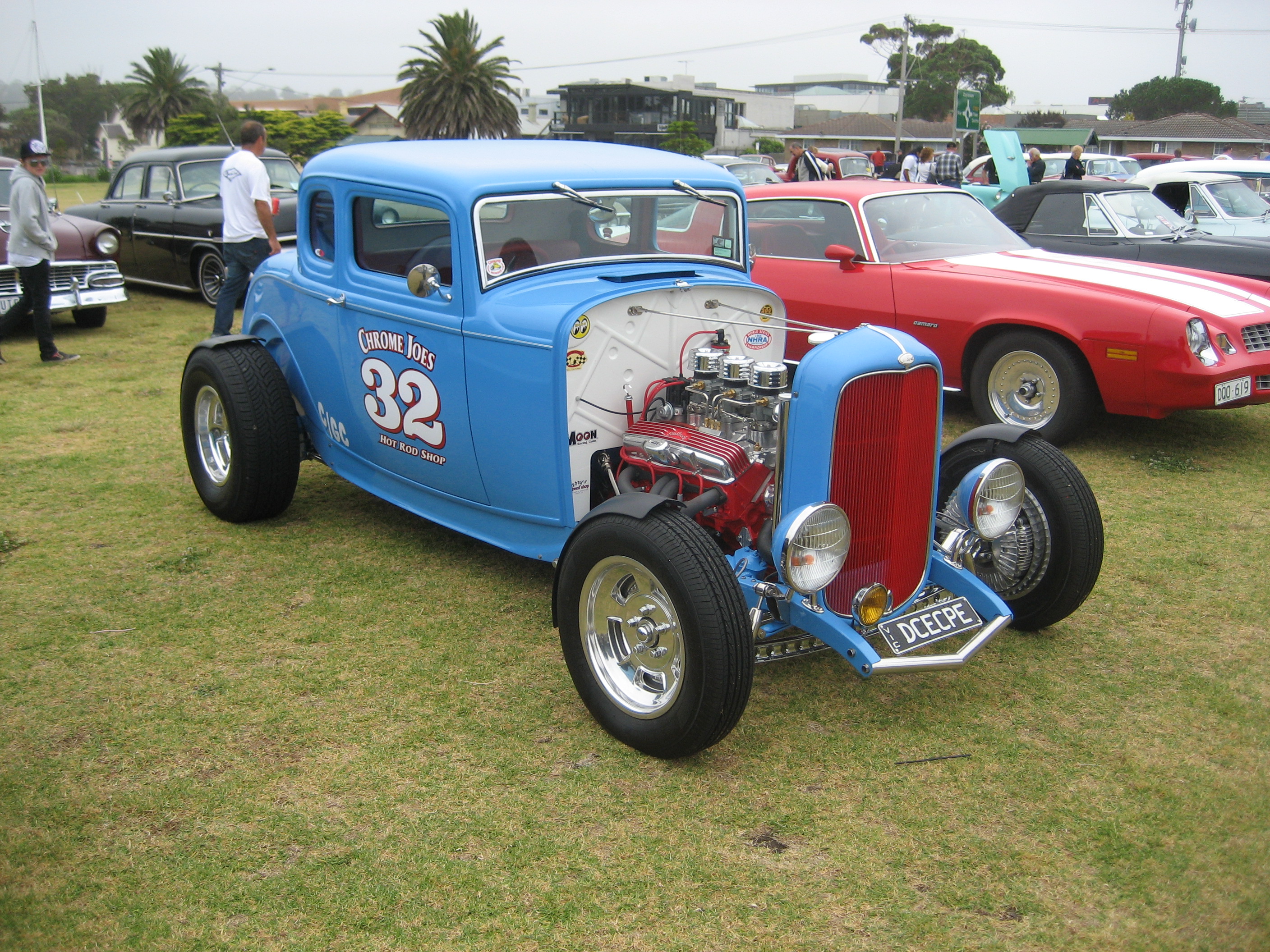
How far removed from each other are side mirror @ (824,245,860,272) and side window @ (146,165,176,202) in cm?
780

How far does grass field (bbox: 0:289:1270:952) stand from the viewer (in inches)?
99.3

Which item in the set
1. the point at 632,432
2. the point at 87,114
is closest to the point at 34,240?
the point at 632,432

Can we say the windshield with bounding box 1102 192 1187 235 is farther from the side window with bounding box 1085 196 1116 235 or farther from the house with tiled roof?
the house with tiled roof

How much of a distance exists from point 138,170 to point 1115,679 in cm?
1158

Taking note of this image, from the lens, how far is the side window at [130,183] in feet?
37.4

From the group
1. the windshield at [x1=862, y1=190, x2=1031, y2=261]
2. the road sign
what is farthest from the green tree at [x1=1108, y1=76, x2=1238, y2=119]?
the windshield at [x1=862, y1=190, x2=1031, y2=261]

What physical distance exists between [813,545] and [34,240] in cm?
788

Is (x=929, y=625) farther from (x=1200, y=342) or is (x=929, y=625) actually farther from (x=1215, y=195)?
(x=1215, y=195)

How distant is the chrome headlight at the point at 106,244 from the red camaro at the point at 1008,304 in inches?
257

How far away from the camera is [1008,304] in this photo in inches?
254

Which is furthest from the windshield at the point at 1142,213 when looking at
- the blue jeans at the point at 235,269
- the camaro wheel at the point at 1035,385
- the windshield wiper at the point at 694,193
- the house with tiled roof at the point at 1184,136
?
the house with tiled roof at the point at 1184,136

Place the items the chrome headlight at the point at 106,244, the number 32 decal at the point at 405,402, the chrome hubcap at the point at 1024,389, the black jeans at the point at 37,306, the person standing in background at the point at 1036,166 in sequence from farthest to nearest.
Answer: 1. the person standing in background at the point at 1036,166
2. the chrome headlight at the point at 106,244
3. the black jeans at the point at 37,306
4. the chrome hubcap at the point at 1024,389
5. the number 32 decal at the point at 405,402

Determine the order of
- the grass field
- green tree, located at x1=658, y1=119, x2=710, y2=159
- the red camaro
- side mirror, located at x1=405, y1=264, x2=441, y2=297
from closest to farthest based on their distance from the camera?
the grass field
side mirror, located at x1=405, y1=264, x2=441, y2=297
the red camaro
green tree, located at x1=658, y1=119, x2=710, y2=159

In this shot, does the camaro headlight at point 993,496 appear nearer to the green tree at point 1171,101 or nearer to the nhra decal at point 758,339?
the nhra decal at point 758,339
